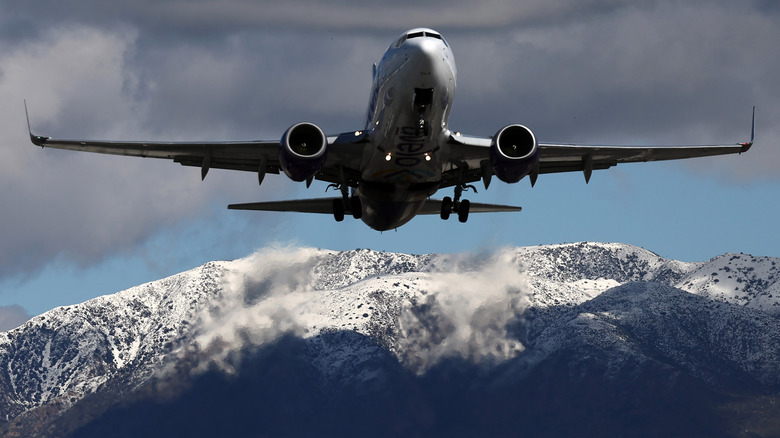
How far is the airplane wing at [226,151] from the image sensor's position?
50.2m

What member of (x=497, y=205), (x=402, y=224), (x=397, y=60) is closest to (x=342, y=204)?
(x=402, y=224)

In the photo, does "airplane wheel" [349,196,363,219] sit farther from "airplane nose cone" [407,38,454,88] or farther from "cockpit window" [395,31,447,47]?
"airplane nose cone" [407,38,454,88]

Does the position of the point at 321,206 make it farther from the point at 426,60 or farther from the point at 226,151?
the point at 426,60

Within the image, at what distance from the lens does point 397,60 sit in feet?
149

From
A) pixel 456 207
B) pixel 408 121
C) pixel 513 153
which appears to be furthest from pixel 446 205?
pixel 408 121

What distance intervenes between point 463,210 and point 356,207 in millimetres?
4851

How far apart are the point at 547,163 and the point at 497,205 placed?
456 centimetres

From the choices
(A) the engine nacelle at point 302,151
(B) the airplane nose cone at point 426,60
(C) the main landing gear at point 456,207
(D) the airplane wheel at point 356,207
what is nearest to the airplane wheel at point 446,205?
(C) the main landing gear at point 456,207

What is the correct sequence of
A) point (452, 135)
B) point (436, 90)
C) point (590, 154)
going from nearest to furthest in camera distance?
point (436, 90) < point (452, 135) < point (590, 154)

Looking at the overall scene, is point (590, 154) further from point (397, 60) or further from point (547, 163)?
point (397, 60)

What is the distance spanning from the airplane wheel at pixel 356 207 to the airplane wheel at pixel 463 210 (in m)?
4.45

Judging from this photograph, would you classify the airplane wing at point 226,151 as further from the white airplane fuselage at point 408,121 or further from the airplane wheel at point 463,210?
the airplane wheel at point 463,210

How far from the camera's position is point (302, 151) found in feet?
157

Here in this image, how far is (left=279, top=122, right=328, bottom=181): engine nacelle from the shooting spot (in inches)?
1848
